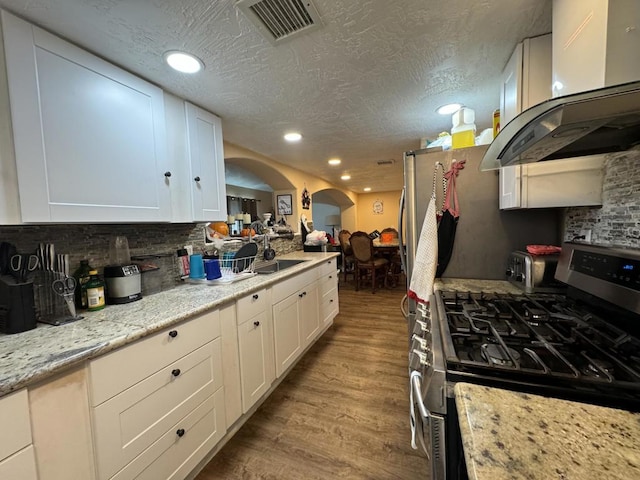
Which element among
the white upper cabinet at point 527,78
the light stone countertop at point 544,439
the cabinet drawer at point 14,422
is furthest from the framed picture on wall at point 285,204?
the light stone countertop at point 544,439

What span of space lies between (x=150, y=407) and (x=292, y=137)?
2.19 metres

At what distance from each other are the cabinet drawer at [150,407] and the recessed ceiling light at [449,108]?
220cm

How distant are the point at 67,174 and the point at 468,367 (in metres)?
1.64

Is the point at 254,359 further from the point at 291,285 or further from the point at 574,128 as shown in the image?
the point at 574,128

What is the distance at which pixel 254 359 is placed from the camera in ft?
5.34

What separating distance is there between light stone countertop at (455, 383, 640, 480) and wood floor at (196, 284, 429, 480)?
1097 millimetres

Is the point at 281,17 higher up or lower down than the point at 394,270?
higher up

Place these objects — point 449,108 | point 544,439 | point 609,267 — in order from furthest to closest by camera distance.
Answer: point 449,108
point 609,267
point 544,439

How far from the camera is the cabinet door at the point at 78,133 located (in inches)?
37.6

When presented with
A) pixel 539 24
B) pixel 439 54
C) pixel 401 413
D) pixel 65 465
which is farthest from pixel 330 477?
pixel 539 24

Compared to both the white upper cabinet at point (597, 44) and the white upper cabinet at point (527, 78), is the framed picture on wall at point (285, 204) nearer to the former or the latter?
the white upper cabinet at point (527, 78)

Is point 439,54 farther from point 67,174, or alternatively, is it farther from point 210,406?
point 210,406

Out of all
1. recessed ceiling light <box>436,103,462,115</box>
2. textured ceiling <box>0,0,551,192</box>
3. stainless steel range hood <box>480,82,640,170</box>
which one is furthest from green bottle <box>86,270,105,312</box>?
recessed ceiling light <box>436,103,462,115</box>

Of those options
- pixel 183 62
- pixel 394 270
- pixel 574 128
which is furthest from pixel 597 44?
pixel 394 270
